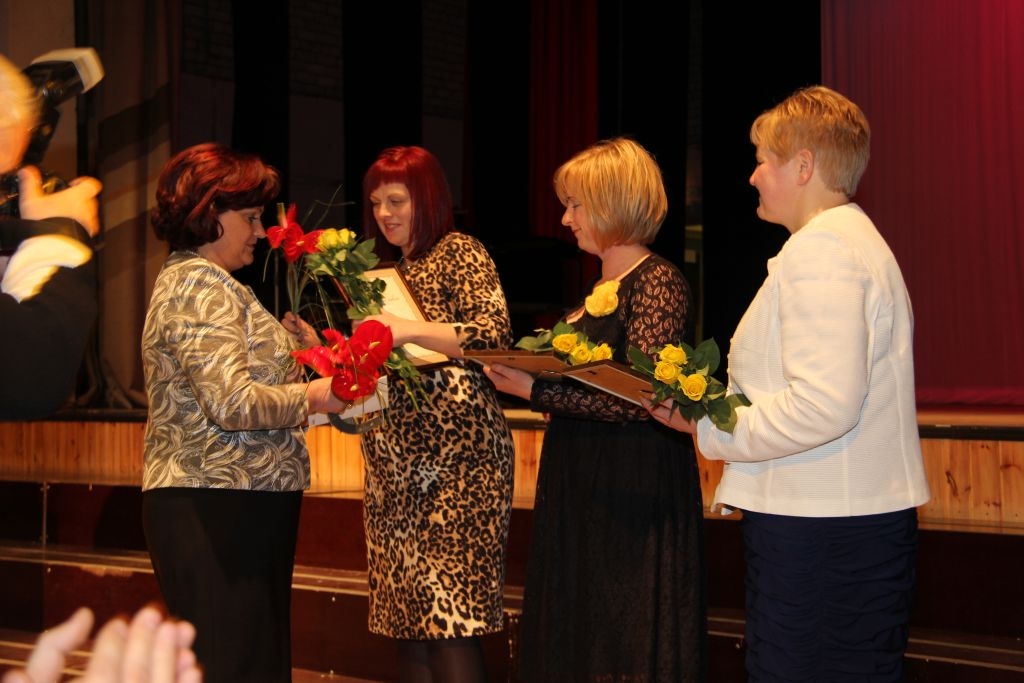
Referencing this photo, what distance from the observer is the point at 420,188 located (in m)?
2.72

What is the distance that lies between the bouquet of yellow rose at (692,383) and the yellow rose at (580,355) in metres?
0.10

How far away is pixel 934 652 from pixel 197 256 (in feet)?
6.70

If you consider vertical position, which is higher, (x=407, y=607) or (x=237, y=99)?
(x=237, y=99)

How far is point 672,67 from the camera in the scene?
274 inches

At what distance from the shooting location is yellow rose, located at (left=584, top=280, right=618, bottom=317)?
2473 mm

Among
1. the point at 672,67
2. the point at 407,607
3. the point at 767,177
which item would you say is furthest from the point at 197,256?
the point at 672,67

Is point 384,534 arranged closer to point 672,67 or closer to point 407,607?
point 407,607

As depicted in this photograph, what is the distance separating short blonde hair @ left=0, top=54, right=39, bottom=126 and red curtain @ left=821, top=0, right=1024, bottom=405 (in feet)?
19.9

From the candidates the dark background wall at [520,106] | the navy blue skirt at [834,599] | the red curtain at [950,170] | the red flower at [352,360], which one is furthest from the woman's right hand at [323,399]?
the red curtain at [950,170]

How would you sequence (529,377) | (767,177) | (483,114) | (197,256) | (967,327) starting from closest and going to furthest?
(767,177) → (197,256) → (529,377) → (967,327) → (483,114)

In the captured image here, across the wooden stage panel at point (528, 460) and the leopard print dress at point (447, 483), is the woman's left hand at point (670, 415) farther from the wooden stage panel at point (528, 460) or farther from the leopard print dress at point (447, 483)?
the wooden stage panel at point (528, 460)

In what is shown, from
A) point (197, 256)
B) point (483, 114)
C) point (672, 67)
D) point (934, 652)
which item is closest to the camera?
point (197, 256)

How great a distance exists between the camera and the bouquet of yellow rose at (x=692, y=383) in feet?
6.16

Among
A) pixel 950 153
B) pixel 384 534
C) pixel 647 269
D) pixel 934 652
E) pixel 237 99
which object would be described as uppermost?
pixel 237 99
